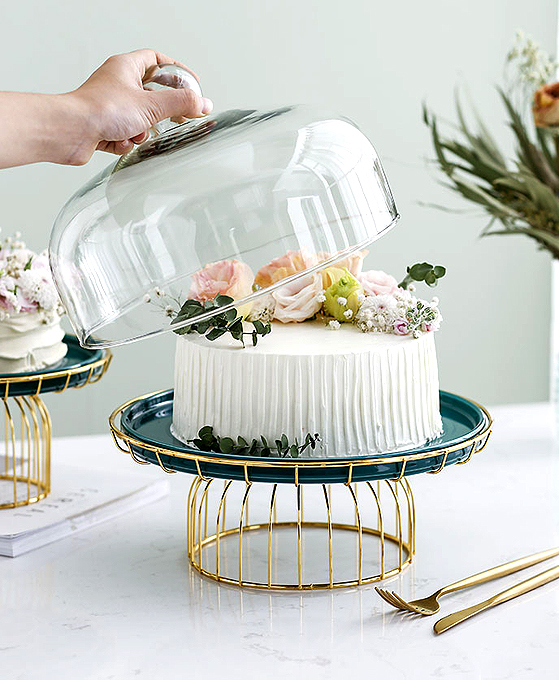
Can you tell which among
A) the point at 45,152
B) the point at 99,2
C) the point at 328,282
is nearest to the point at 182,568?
the point at 328,282

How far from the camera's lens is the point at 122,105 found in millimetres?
1030

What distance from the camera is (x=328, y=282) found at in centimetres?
127

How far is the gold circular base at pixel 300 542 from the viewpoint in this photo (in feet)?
3.97

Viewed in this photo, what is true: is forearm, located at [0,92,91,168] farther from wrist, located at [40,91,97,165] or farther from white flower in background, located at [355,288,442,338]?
white flower in background, located at [355,288,442,338]

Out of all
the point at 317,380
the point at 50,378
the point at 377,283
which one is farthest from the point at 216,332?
the point at 50,378

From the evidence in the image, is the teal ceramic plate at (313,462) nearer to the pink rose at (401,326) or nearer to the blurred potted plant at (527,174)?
the pink rose at (401,326)

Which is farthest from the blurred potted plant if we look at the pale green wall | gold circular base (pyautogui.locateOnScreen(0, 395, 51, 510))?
the pale green wall

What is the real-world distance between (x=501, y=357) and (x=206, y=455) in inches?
105

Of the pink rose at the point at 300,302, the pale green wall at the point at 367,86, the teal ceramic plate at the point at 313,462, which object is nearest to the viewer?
the teal ceramic plate at the point at 313,462

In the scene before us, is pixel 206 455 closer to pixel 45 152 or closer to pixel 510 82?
pixel 45 152

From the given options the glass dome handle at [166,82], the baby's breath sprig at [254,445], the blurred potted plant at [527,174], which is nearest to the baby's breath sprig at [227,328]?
the baby's breath sprig at [254,445]

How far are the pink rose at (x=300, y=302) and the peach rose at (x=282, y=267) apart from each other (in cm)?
29

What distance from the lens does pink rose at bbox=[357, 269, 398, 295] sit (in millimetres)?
1268

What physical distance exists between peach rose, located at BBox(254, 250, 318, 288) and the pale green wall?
211cm
